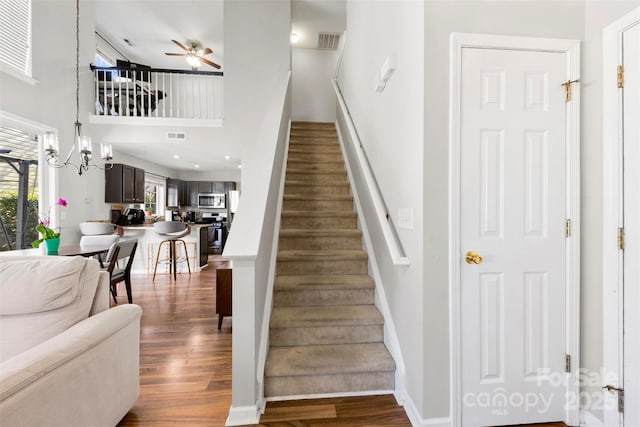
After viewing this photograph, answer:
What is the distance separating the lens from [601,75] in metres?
1.52

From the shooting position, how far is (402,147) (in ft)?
5.94

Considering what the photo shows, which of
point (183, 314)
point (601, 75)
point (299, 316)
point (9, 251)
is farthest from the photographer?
point (9, 251)

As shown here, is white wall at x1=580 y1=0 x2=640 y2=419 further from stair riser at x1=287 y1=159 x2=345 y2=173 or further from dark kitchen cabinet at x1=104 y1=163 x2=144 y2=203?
dark kitchen cabinet at x1=104 y1=163 x2=144 y2=203

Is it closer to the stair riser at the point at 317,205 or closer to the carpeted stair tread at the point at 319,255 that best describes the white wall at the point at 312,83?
the stair riser at the point at 317,205

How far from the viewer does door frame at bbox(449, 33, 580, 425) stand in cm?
152

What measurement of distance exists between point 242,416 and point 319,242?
152 cm

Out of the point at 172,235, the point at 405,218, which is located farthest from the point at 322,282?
the point at 172,235

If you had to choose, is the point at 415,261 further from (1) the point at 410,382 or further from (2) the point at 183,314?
(2) the point at 183,314

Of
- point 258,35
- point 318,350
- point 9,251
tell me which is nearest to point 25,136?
point 9,251

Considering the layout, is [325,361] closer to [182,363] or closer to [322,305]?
[322,305]

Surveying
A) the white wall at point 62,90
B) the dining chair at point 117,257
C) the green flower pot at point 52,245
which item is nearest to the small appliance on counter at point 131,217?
the white wall at point 62,90

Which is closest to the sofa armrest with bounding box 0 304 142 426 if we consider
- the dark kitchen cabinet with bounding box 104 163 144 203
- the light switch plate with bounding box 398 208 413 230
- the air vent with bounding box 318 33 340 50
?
the light switch plate with bounding box 398 208 413 230

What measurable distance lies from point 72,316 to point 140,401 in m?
0.77

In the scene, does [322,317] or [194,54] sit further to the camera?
[194,54]
